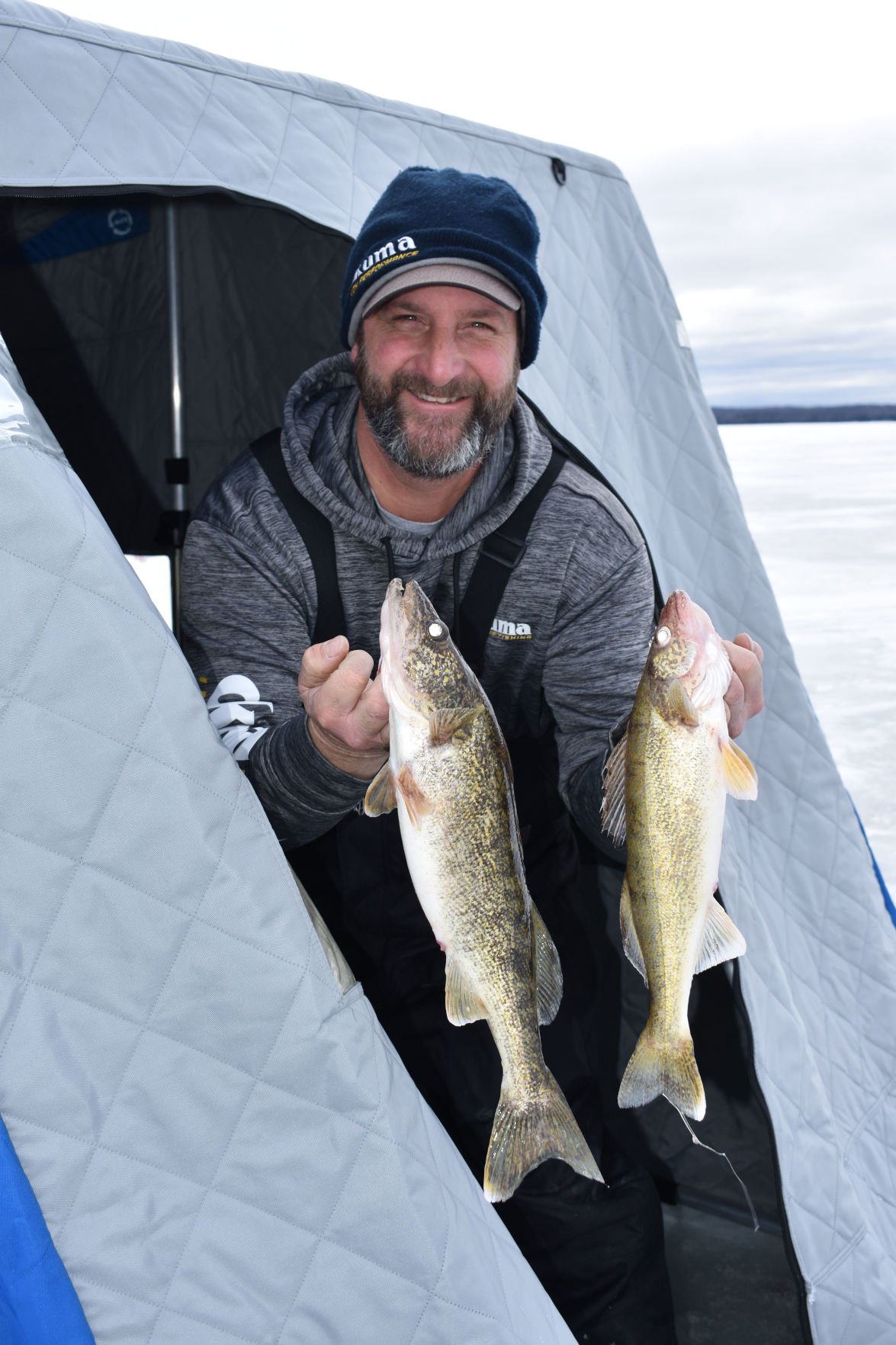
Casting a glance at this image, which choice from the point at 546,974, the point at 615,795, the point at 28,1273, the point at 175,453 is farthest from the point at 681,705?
the point at 175,453

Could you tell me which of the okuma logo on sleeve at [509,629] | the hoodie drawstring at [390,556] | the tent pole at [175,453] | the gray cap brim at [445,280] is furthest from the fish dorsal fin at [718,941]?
the tent pole at [175,453]

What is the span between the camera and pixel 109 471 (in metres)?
4.00

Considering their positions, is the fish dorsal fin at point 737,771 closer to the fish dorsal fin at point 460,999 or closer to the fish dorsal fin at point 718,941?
the fish dorsal fin at point 718,941

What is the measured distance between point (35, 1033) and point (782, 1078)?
1.90 metres

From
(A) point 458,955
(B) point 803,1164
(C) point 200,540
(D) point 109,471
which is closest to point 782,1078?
(B) point 803,1164

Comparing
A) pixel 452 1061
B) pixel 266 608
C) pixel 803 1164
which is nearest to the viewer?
Result: pixel 266 608

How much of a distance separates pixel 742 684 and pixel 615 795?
0.32 meters

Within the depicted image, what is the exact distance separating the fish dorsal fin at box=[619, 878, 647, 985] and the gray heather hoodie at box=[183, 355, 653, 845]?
0.42 m

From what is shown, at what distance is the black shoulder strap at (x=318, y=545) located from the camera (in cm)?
257

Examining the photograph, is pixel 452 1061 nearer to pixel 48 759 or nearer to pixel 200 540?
pixel 200 540

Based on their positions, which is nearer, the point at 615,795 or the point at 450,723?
the point at 450,723

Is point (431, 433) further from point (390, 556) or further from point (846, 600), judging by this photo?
point (846, 600)

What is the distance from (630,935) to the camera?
2043 millimetres

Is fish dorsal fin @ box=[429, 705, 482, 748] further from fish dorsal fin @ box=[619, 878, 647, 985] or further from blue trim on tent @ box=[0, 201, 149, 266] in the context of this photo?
blue trim on tent @ box=[0, 201, 149, 266]
